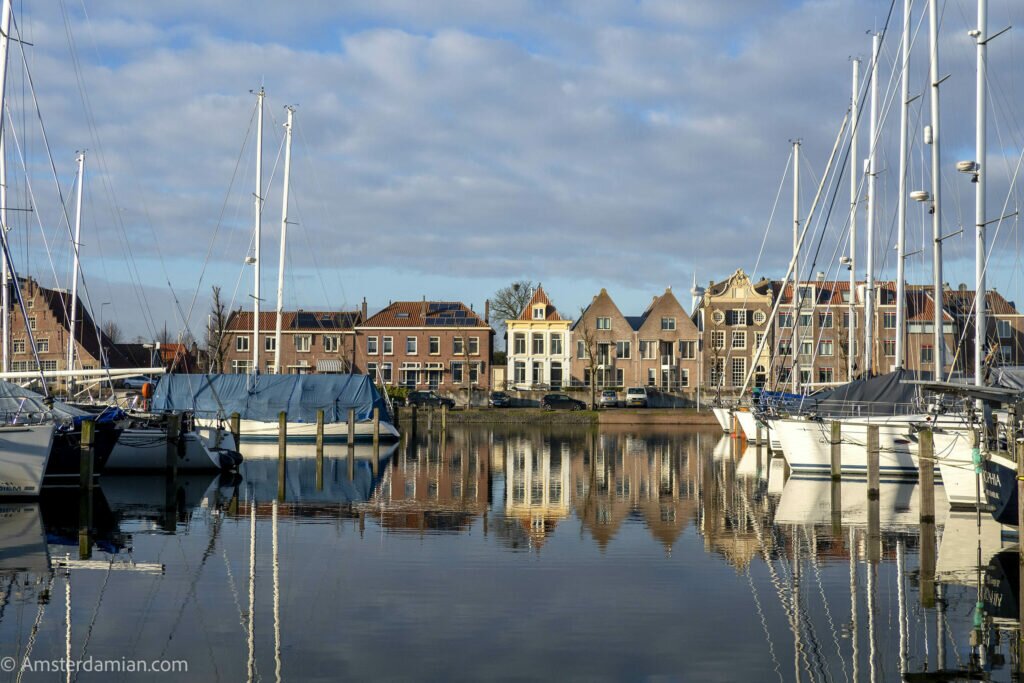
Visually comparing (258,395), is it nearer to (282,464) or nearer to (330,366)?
(282,464)

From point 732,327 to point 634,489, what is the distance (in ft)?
208

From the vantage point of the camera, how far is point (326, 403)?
5088 cm

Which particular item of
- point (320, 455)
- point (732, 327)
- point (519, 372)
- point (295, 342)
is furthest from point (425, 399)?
point (320, 455)

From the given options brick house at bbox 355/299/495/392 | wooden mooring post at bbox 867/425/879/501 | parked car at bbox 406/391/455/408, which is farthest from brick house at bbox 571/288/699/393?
wooden mooring post at bbox 867/425/879/501

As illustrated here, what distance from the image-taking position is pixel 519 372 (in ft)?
320

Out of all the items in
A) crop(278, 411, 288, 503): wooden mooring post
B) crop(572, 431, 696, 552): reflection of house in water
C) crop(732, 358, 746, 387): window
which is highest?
crop(732, 358, 746, 387): window

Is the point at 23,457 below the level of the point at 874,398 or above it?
below

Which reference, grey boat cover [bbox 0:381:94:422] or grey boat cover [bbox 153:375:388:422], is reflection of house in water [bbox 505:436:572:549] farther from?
grey boat cover [bbox 0:381:94:422]

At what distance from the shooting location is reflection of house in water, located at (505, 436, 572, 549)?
2531 cm

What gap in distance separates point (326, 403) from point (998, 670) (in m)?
40.9

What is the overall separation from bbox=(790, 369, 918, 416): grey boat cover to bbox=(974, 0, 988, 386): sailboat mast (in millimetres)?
5969

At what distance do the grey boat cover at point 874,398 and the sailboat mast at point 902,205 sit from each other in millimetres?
714

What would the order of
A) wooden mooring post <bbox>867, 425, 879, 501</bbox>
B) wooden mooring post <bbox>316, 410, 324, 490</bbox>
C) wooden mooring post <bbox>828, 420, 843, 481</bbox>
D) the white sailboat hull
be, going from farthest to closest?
wooden mooring post <bbox>316, 410, 324, 490</bbox>
wooden mooring post <bbox>828, 420, 843, 481</bbox>
wooden mooring post <bbox>867, 425, 879, 501</bbox>
the white sailboat hull

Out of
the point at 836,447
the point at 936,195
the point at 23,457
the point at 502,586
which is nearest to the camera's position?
the point at 502,586
